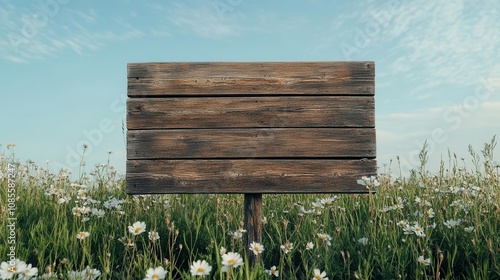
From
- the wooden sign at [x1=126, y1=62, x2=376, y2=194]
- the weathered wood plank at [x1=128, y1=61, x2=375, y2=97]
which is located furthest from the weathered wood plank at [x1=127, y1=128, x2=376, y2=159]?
the weathered wood plank at [x1=128, y1=61, x2=375, y2=97]

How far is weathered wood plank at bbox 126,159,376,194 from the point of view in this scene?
412 centimetres

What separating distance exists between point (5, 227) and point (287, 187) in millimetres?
2510

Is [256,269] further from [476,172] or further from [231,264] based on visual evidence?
[476,172]

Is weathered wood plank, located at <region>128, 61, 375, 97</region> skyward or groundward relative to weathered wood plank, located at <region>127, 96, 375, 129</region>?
skyward

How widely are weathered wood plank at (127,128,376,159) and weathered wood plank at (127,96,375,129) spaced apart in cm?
6

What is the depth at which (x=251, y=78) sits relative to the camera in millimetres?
4258

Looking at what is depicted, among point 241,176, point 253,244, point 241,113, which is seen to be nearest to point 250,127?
point 241,113

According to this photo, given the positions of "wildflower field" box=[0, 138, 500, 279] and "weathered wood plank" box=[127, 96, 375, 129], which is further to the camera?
"weathered wood plank" box=[127, 96, 375, 129]

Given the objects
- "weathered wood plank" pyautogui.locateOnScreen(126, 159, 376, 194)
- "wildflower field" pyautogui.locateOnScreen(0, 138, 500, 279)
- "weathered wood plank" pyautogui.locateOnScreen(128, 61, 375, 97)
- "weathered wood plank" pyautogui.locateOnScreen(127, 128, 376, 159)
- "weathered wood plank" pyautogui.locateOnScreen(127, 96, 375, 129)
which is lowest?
"wildflower field" pyautogui.locateOnScreen(0, 138, 500, 279)

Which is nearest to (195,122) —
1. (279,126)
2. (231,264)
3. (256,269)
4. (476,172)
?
(279,126)

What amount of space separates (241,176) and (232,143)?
0.29m

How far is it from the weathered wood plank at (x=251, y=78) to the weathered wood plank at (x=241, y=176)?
0.62 meters

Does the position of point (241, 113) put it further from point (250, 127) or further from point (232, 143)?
point (232, 143)

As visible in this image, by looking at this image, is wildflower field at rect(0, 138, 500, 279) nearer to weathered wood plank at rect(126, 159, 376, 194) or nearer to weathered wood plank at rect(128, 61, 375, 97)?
weathered wood plank at rect(126, 159, 376, 194)
